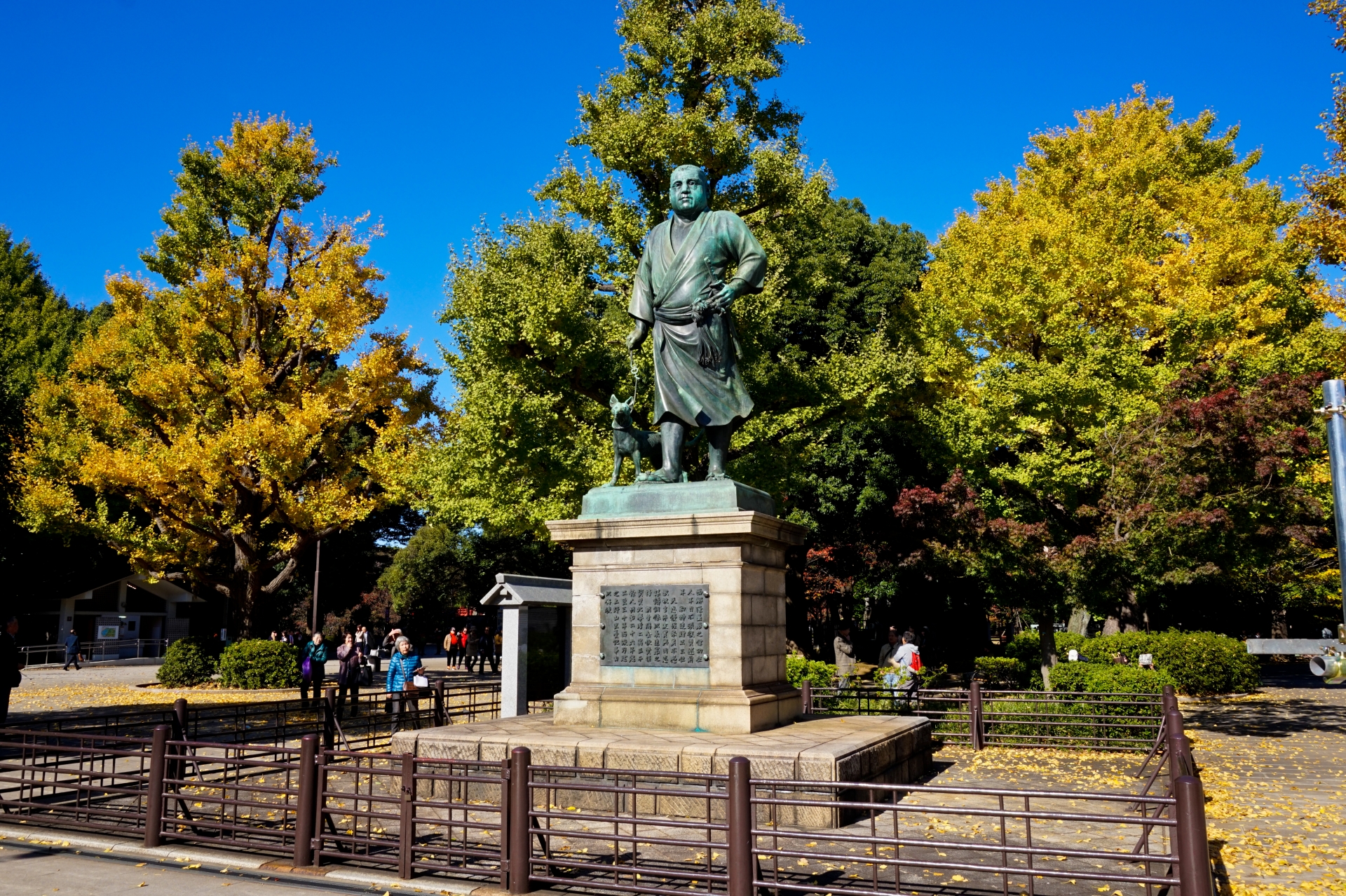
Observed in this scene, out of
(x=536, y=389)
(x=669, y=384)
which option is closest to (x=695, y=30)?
(x=536, y=389)

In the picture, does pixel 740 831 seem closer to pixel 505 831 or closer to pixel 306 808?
pixel 505 831

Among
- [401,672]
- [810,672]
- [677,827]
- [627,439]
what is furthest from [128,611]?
[677,827]

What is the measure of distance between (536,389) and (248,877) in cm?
1290

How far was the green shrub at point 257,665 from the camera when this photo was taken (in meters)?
24.6

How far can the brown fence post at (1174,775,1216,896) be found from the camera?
504cm

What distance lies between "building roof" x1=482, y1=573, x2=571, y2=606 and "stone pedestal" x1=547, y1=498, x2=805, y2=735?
7437 mm

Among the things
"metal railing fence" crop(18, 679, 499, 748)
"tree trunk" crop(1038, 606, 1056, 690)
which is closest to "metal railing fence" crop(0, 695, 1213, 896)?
"metal railing fence" crop(18, 679, 499, 748)

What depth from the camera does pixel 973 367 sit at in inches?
960

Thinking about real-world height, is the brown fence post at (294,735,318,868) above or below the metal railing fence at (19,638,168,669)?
above

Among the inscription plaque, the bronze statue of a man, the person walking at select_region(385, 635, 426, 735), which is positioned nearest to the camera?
the inscription plaque

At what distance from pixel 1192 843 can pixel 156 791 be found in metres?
7.80

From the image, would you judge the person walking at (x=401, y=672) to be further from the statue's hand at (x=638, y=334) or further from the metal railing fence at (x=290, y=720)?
the statue's hand at (x=638, y=334)

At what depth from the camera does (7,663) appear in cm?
1273

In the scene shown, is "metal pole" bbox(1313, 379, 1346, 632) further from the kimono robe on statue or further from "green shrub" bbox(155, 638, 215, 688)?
"green shrub" bbox(155, 638, 215, 688)
